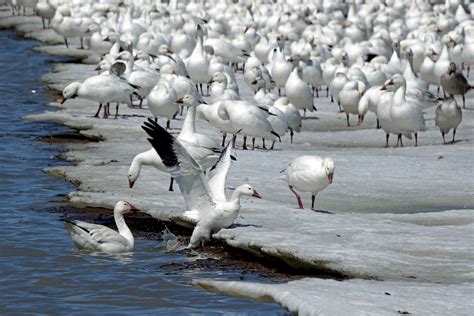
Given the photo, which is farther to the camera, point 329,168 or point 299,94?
point 299,94

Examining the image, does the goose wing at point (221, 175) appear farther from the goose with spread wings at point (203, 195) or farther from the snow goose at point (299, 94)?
the snow goose at point (299, 94)

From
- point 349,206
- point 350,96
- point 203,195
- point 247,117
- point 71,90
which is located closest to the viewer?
point 203,195

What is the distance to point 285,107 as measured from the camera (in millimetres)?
16344

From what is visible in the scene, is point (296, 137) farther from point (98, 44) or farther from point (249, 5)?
point (249, 5)

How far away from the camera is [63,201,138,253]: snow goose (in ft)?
34.0

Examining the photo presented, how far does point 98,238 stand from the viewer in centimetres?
1042

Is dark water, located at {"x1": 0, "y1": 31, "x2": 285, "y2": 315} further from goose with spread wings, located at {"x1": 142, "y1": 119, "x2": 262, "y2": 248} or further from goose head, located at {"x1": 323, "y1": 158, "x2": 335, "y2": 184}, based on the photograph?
goose head, located at {"x1": 323, "y1": 158, "x2": 335, "y2": 184}

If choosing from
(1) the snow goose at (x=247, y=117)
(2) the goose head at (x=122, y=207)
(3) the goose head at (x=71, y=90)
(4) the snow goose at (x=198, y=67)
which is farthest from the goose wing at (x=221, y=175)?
(4) the snow goose at (x=198, y=67)

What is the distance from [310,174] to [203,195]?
1.27 m

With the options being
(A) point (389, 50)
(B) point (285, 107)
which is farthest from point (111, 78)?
(A) point (389, 50)

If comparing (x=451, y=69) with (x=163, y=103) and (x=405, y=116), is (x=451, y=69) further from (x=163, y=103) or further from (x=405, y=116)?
(x=163, y=103)

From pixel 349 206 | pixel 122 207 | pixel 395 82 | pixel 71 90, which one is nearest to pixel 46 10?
pixel 71 90

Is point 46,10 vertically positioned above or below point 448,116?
above

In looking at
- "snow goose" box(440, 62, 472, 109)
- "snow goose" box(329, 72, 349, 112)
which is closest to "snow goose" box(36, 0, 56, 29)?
"snow goose" box(329, 72, 349, 112)
